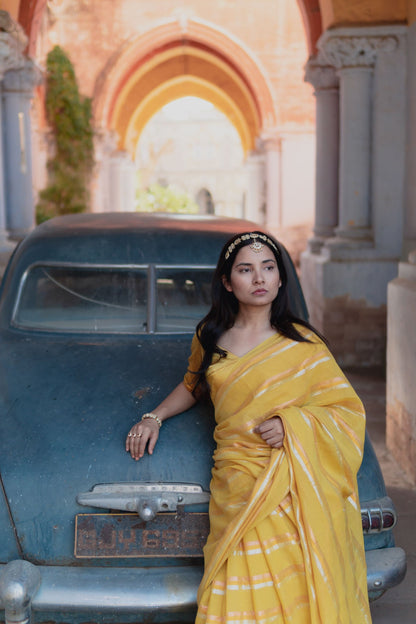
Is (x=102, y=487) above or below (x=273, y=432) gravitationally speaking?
below

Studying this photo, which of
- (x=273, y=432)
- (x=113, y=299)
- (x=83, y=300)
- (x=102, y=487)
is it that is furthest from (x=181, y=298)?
(x=273, y=432)

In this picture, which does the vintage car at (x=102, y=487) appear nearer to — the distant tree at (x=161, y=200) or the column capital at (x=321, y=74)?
the column capital at (x=321, y=74)

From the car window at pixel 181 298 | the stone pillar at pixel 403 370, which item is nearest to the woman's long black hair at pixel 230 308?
the car window at pixel 181 298

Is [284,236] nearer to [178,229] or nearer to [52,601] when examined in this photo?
[178,229]

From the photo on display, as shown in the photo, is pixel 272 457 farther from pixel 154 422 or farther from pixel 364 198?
pixel 364 198

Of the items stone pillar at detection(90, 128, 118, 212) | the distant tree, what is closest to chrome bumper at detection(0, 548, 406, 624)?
stone pillar at detection(90, 128, 118, 212)

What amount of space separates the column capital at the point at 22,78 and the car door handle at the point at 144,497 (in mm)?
8257

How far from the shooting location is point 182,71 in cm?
2320

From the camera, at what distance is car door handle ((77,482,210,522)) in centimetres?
236

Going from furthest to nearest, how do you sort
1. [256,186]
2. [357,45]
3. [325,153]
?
[256,186], [325,153], [357,45]

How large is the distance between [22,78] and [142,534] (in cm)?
846

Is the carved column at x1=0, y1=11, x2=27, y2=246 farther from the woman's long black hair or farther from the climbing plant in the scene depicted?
the climbing plant

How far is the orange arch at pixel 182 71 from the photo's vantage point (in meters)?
19.0

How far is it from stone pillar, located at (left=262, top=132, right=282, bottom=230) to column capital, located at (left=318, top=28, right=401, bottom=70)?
10.3m
